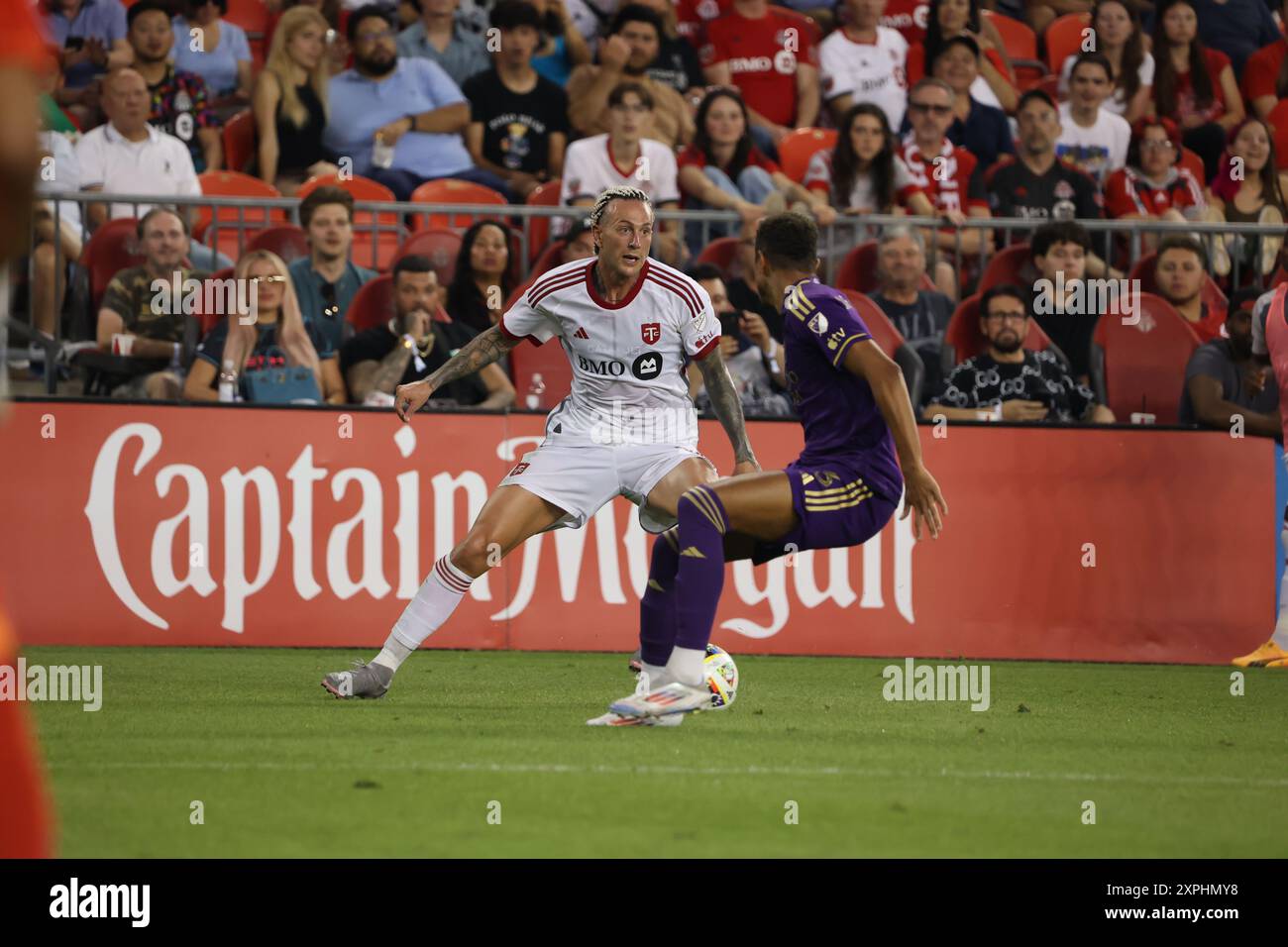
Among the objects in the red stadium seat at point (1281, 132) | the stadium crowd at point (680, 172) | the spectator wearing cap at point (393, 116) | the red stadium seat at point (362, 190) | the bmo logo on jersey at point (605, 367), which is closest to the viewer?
the bmo logo on jersey at point (605, 367)

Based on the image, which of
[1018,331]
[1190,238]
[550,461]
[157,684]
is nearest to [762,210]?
[1018,331]

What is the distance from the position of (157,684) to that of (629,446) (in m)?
2.62

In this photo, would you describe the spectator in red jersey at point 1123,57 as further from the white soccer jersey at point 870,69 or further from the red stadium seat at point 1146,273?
the red stadium seat at point 1146,273

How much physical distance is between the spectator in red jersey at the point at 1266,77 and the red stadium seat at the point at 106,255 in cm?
1071

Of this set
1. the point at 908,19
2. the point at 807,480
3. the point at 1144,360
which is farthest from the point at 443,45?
the point at 807,480

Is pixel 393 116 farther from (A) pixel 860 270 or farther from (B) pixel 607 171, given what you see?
(A) pixel 860 270

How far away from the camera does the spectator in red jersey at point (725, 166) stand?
1415 cm

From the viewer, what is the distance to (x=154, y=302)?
12.0m

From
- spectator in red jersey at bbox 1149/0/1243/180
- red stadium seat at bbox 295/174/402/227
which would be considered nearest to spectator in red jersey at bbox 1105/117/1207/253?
spectator in red jersey at bbox 1149/0/1243/180

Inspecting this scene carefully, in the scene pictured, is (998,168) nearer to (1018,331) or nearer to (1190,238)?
(1190,238)

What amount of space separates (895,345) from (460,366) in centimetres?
433

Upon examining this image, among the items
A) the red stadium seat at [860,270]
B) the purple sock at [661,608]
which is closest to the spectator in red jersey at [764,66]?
the red stadium seat at [860,270]

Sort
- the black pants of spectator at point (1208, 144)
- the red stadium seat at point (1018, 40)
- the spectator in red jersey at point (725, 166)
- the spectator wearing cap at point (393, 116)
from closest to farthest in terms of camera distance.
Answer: the spectator in red jersey at point (725, 166)
the spectator wearing cap at point (393, 116)
the black pants of spectator at point (1208, 144)
the red stadium seat at point (1018, 40)

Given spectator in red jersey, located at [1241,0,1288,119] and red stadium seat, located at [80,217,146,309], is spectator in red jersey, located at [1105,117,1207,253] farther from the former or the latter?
red stadium seat, located at [80,217,146,309]
